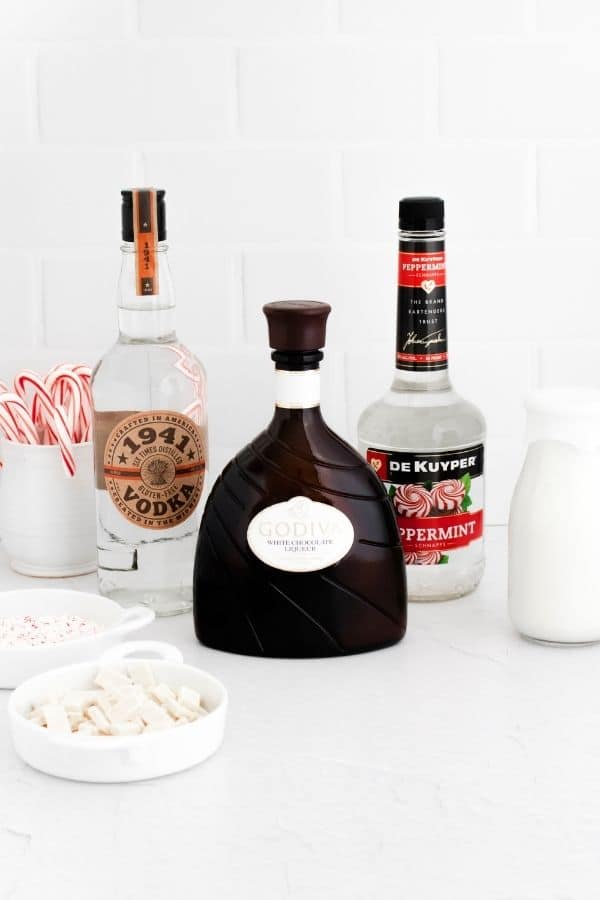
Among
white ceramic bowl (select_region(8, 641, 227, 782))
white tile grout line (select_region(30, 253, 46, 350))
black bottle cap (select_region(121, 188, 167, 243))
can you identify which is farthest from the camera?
white tile grout line (select_region(30, 253, 46, 350))

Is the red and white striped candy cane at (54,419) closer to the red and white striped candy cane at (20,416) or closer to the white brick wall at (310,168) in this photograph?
the red and white striped candy cane at (20,416)

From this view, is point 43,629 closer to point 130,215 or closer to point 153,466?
point 153,466

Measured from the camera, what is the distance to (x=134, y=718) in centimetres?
88

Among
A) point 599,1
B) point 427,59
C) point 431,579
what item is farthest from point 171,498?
point 599,1

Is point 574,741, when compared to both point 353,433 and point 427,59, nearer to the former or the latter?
point 353,433

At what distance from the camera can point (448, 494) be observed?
117 cm

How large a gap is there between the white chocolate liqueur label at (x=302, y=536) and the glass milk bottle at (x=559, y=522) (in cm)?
15

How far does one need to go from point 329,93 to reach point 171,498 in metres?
0.48

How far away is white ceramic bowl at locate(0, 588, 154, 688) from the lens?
999mm

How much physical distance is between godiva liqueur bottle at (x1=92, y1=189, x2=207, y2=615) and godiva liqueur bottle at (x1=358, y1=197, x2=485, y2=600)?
0.57 ft

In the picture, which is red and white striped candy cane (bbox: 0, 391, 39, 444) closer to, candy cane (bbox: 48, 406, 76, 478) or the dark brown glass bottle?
candy cane (bbox: 48, 406, 76, 478)

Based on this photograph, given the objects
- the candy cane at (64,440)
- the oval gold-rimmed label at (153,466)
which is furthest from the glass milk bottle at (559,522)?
the candy cane at (64,440)

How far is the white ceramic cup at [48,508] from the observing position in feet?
4.19

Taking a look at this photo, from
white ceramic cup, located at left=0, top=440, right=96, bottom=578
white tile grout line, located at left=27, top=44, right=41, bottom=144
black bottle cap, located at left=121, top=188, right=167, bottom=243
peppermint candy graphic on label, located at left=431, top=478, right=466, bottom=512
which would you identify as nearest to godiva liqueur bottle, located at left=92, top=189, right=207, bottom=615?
black bottle cap, located at left=121, top=188, right=167, bottom=243
